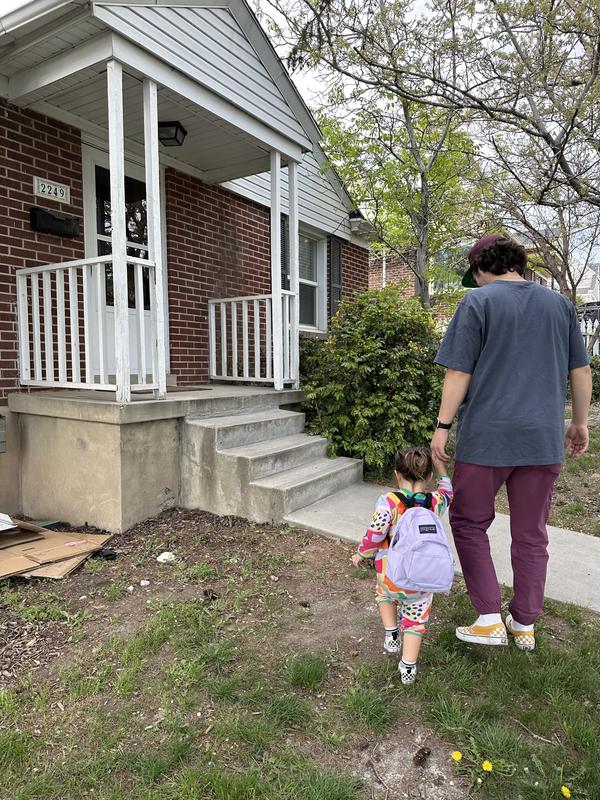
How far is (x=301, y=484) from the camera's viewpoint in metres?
4.01

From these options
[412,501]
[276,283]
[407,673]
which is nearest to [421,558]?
[412,501]

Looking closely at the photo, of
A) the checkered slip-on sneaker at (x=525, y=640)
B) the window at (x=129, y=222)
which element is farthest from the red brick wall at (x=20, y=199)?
the checkered slip-on sneaker at (x=525, y=640)

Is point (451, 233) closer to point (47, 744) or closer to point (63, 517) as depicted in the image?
point (63, 517)

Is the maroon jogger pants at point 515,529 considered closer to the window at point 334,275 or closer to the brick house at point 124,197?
the brick house at point 124,197

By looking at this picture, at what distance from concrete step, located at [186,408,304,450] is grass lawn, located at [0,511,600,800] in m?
1.37

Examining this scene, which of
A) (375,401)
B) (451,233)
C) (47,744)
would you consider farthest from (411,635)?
(451,233)

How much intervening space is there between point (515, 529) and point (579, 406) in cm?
63

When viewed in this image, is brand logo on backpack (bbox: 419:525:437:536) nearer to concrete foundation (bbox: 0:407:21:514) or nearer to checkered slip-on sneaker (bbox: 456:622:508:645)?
checkered slip-on sneaker (bbox: 456:622:508:645)

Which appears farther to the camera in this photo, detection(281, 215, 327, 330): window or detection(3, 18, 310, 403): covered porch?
detection(281, 215, 327, 330): window

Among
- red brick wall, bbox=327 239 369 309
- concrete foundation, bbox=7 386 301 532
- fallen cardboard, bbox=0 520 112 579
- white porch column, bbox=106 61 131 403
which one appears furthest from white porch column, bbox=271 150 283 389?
red brick wall, bbox=327 239 369 309

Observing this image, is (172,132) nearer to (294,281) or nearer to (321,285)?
(294,281)

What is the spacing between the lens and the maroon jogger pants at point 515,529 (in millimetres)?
2211

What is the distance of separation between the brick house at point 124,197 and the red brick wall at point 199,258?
2 cm

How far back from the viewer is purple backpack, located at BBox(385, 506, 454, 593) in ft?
6.42
